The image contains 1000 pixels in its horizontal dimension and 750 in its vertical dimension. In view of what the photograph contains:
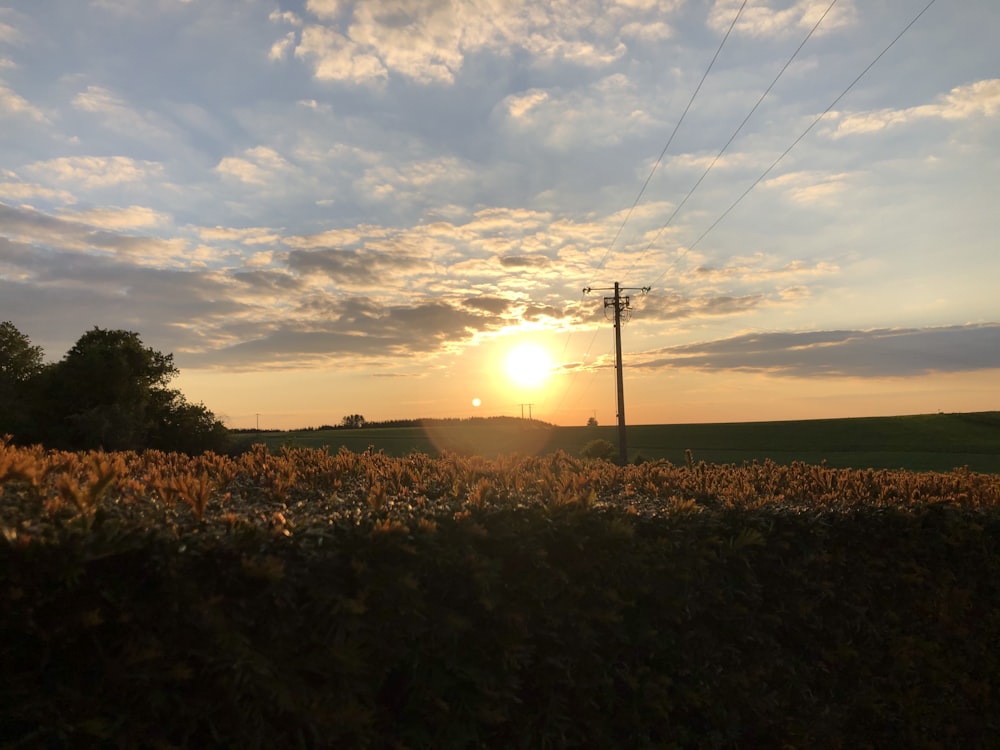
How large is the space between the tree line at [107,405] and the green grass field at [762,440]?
1177 cm

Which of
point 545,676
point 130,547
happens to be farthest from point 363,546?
point 545,676

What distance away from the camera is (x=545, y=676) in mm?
4348

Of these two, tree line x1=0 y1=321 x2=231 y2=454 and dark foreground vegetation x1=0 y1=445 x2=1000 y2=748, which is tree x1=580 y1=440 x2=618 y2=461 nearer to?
tree line x1=0 y1=321 x2=231 y2=454

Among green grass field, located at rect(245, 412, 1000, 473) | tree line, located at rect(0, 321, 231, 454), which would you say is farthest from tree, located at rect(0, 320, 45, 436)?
green grass field, located at rect(245, 412, 1000, 473)

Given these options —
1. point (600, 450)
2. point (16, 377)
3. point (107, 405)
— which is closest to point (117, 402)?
point (107, 405)

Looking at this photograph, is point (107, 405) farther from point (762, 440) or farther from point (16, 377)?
point (762, 440)

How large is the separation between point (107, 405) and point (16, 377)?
12465mm

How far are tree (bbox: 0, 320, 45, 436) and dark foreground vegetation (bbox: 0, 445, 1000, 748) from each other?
33278 millimetres

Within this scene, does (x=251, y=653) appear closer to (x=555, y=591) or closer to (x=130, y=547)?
(x=130, y=547)

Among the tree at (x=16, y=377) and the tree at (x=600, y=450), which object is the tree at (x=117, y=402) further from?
the tree at (x=600, y=450)

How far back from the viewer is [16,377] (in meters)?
41.0

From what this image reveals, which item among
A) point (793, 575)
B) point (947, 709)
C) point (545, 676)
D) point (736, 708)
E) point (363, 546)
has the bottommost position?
point (947, 709)

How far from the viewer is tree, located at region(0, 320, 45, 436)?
33.3 metres

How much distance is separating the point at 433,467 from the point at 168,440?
3516cm
